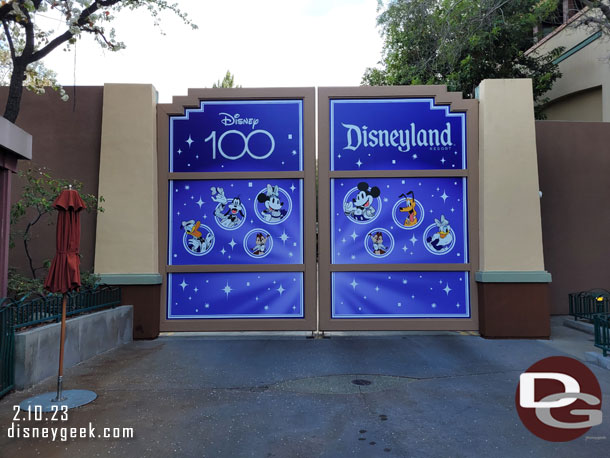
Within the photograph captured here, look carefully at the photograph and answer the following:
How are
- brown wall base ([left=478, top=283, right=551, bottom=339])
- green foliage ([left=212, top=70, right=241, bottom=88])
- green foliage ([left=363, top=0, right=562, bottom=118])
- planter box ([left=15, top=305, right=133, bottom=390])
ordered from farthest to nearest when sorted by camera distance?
green foliage ([left=212, top=70, right=241, bottom=88])
green foliage ([left=363, top=0, right=562, bottom=118])
brown wall base ([left=478, top=283, right=551, bottom=339])
planter box ([left=15, top=305, right=133, bottom=390])

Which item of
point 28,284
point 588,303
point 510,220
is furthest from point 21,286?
point 588,303

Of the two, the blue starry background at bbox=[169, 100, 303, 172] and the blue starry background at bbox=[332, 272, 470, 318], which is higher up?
the blue starry background at bbox=[169, 100, 303, 172]

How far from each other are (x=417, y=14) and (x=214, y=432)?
1799 cm

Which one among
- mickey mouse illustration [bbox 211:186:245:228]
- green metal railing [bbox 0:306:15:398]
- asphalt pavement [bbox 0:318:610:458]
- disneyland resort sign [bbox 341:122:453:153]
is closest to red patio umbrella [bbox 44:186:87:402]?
green metal railing [bbox 0:306:15:398]

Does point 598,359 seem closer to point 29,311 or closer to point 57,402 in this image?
point 57,402

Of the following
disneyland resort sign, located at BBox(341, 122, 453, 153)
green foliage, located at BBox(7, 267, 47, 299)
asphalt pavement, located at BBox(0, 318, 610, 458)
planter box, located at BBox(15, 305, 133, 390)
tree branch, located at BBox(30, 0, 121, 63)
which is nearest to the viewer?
asphalt pavement, located at BBox(0, 318, 610, 458)

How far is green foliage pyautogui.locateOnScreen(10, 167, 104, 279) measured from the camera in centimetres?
880

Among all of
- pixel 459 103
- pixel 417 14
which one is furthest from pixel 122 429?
pixel 417 14

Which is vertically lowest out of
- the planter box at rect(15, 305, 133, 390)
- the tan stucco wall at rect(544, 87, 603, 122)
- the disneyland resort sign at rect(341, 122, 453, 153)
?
the planter box at rect(15, 305, 133, 390)

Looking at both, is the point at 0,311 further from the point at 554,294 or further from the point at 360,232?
the point at 554,294

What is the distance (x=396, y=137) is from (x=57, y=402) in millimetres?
8338

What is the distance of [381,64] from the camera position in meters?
24.7

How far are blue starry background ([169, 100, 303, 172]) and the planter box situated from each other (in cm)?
364
